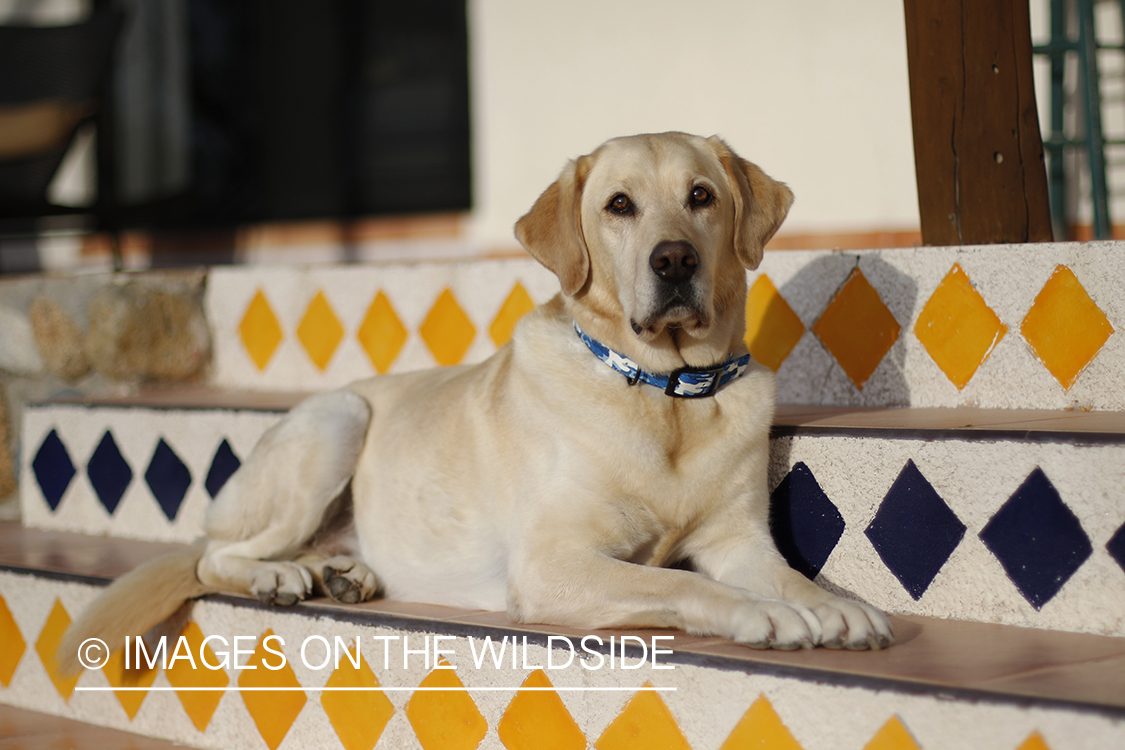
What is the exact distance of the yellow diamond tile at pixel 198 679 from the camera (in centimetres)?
269

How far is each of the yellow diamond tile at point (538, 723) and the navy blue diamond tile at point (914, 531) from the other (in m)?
0.77

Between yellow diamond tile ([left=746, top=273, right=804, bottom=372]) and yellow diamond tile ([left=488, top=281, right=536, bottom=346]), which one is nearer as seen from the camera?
yellow diamond tile ([left=746, top=273, right=804, bottom=372])

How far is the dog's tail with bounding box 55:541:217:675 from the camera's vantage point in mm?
2629

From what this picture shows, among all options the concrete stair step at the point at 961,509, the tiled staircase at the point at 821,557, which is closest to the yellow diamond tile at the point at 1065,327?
the tiled staircase at the point at 821,557

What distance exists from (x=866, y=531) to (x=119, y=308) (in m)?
2.95

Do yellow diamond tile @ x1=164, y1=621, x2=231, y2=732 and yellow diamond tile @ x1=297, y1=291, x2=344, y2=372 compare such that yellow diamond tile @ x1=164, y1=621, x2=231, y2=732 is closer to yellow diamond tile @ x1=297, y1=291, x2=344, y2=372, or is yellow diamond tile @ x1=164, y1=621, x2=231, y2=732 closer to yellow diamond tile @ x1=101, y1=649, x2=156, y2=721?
yellow diamond tile @ x1=101, y1=649, x2=156, y2=721

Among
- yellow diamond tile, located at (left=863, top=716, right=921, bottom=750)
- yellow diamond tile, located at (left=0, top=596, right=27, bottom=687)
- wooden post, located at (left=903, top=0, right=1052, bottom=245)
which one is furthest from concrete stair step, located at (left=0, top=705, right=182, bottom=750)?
wooden post, located at (left=903, top=0, right=1052, bottom=245)

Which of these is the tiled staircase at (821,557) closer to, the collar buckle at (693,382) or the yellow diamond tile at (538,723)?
the yellow diamond tile at (538,723)

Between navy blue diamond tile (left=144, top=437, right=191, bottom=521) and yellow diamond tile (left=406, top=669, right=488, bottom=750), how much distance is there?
1530mm

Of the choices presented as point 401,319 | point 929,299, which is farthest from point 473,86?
point 929,299

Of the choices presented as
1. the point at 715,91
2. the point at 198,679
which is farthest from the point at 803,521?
the point at 715,91

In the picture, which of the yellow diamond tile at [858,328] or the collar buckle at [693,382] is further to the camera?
the yellow diamond tile at [858,328]

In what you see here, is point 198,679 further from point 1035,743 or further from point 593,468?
point 1035,743

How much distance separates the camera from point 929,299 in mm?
2834
